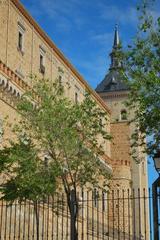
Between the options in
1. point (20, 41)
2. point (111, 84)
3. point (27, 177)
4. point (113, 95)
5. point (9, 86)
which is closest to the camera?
point (27, 177)

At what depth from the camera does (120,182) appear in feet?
145

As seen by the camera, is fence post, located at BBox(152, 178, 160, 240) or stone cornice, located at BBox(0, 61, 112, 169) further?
stone cornice, located at BBox(0, 61, 112, 169)

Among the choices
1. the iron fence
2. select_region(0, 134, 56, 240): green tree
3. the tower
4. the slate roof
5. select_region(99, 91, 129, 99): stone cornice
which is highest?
the slate roof

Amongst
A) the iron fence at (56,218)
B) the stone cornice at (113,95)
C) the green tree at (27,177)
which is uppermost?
the stone cornice at (113,95)

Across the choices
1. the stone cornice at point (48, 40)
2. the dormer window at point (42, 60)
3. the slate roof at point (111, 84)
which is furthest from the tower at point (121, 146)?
the dormer window at point (42, 60)

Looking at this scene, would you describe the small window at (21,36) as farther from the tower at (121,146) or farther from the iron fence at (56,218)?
the tower at (121,146)

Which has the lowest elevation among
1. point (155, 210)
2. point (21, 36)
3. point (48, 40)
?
point (155, 210)

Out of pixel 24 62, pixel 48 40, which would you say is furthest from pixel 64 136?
pixel 48 40

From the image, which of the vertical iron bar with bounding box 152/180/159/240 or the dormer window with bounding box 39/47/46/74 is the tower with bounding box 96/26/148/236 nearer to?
the dormer window with bounding box 39/47/46/74

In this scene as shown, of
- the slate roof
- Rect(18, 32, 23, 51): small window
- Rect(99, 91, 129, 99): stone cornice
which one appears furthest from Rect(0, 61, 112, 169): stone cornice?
the slate roof

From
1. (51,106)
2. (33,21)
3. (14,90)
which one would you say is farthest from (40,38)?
(51,106)

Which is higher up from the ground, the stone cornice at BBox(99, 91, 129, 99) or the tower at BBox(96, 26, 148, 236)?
the stone cornice at BBox(99, 91, 129, 99)

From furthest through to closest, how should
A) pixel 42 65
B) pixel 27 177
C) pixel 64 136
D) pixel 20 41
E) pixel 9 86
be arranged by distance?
pixel 42 65 < pixel 20 41 < pixel 9 86 < pixel 64 136 < pixel 27 177

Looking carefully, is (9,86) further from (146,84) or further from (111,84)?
(111,84)
